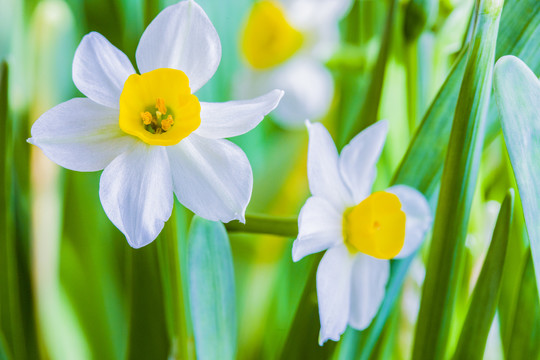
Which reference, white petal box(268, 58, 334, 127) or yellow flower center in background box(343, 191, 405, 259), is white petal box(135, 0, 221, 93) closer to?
yellow flower center in background box(343, 191, 405, 259)

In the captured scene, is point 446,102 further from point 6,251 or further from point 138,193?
point 6,251

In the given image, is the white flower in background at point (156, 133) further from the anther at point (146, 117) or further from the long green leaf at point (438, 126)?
the long green leaf at point (438, 126)

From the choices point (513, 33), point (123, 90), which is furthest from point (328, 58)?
point (123, 90)

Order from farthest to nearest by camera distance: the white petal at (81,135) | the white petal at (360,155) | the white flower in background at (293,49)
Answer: the white flower in background at (293,49), the white petal at (360,155), the white petal at (81,135)

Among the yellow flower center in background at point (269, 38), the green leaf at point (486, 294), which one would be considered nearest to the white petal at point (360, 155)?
the green leaf at point (486, 294)

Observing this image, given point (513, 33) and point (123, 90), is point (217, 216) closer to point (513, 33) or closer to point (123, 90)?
point (123, 90)

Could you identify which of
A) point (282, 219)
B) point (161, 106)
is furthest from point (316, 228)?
point (161, 106)
